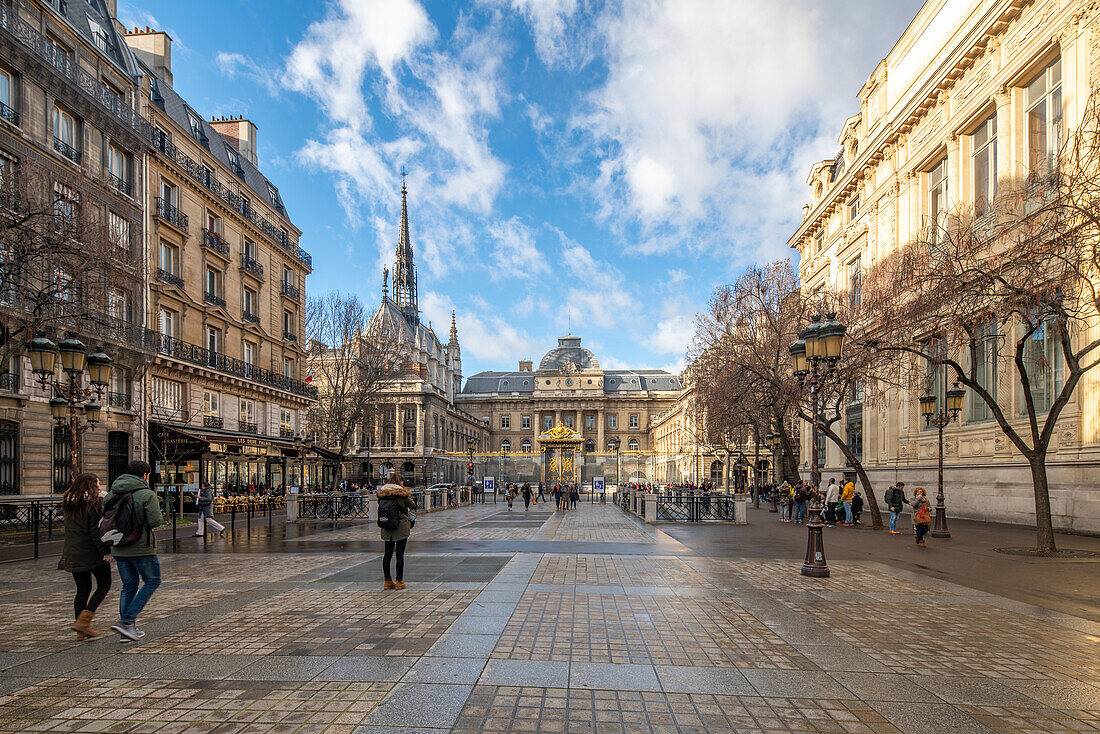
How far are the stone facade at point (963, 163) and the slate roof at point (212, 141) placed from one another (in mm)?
33666

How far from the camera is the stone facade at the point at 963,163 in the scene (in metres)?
18.9

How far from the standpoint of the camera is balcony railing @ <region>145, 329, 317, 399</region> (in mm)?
29719

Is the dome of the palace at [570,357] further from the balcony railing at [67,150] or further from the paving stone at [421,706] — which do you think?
the paving stone at [421,706]

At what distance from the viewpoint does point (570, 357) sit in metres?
110

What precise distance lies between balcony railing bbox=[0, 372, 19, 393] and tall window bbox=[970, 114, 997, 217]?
32912 mm

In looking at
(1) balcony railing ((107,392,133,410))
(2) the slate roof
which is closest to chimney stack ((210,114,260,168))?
(2) the slate roof

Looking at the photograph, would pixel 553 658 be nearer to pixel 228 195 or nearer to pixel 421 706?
pixel 421 706

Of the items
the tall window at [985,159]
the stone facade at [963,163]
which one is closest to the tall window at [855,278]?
the stone facade at [963,163]

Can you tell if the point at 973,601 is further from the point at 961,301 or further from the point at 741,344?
the point at 741,344

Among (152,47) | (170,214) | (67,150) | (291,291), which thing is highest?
(152,47)

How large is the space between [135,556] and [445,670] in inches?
143

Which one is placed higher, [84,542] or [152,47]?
[152,47]

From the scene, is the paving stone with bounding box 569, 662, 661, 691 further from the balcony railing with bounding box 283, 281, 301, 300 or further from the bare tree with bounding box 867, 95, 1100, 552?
the balcony railing with bounding box 283, 281, 301, 300

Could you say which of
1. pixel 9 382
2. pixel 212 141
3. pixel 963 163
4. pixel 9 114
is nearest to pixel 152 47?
pixel 212 141
